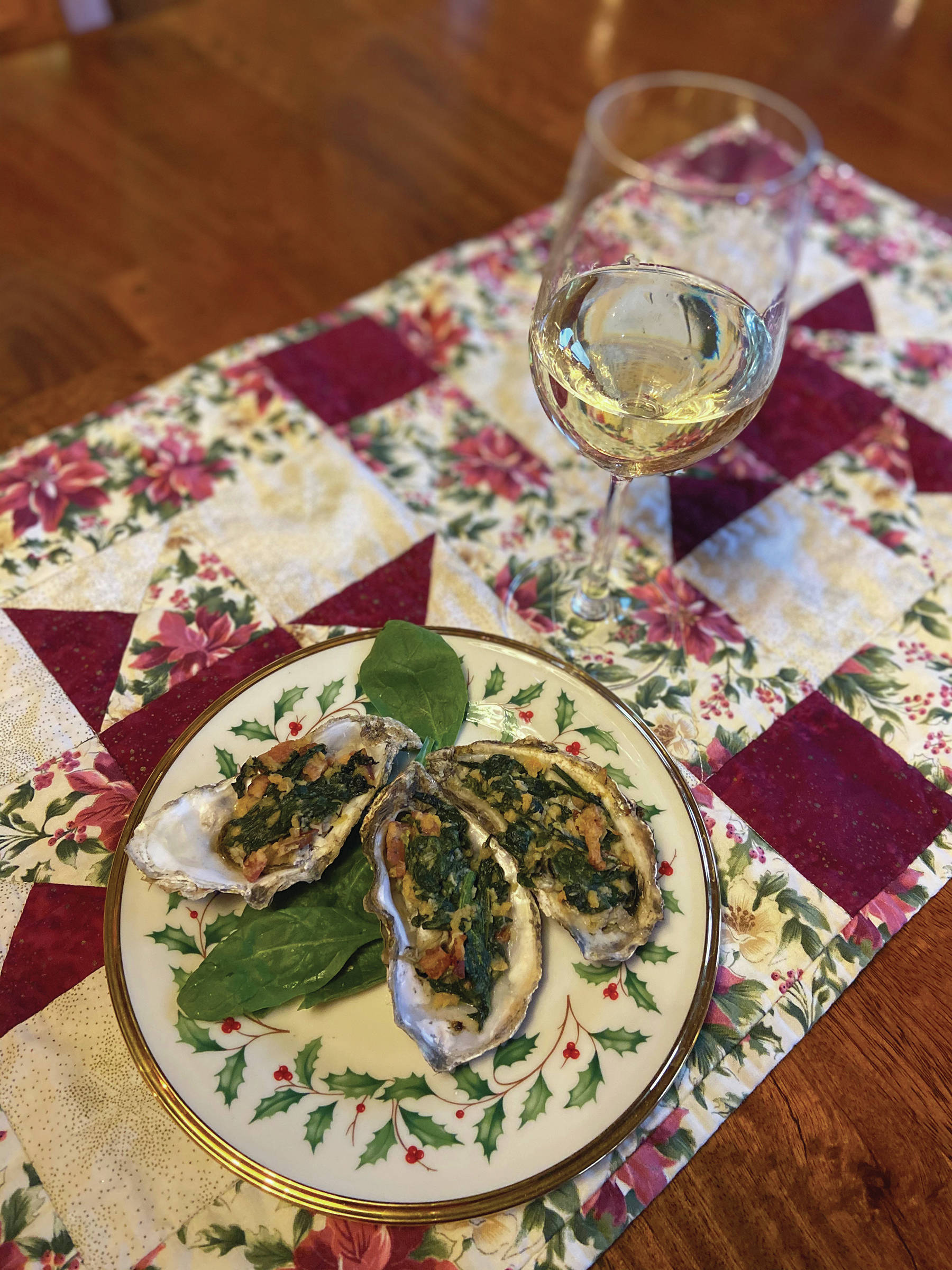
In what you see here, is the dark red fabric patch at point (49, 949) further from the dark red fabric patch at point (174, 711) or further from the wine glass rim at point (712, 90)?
the wine glass rim at point (712, 90)

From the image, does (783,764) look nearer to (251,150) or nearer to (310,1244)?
(310,1244)

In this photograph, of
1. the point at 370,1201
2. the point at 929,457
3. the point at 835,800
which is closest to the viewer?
the point at 370,1201

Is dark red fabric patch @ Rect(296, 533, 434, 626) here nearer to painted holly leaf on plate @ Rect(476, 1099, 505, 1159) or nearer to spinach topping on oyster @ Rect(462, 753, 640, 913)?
spinach topping on oyster @ Rect(462, 753, 640, 913)

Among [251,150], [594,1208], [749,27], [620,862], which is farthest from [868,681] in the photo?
[749,27]

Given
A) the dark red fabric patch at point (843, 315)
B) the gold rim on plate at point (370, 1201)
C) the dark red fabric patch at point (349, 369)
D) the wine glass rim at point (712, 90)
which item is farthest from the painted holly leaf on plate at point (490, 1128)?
the wine glass rim at point (712, 90)

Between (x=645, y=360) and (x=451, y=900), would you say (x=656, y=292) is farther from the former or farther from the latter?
(x=451, y=900)

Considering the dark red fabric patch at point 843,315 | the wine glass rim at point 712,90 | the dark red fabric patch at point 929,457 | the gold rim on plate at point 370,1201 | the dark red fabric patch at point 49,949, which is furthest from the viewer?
the wine glass rim at point 712,90

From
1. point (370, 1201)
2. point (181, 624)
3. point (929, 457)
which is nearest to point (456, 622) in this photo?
point (181, 624)
